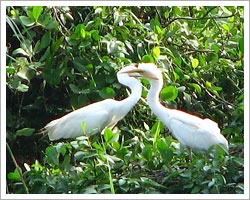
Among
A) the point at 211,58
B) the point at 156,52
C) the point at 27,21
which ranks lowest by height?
the point at 211,58

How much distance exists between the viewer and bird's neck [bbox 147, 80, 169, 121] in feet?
11.3

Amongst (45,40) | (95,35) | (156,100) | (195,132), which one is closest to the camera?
(195,132)

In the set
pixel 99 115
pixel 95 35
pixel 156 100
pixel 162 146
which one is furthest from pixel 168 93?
pixel 162 146

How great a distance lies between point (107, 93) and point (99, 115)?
160 mm

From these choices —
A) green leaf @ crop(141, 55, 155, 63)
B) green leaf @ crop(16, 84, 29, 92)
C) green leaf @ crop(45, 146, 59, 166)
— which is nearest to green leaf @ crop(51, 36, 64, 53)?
green leaf @ crop(16, 84, 29, 92)

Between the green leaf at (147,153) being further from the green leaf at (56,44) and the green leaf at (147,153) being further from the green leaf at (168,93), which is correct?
the green leaf at (56,44)

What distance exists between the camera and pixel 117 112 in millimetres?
3607

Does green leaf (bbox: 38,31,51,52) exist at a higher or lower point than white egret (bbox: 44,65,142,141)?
higher

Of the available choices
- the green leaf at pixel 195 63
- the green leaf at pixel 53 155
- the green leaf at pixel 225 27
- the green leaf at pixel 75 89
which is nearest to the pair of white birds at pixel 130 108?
the green leaf at pixel 75 89

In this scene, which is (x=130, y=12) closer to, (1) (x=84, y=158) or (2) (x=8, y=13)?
(2) (x=8, y=13)

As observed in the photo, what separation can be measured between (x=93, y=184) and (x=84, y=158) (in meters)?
0.10

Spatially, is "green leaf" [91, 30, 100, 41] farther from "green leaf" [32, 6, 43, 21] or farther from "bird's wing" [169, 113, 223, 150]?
"bird's wing" [169, 113, 223, 150]

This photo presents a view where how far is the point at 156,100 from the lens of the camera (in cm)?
347

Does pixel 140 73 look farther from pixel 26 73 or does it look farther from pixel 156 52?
pixel 26 73
